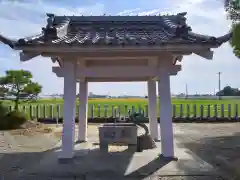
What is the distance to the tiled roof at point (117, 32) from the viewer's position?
21.2 ft

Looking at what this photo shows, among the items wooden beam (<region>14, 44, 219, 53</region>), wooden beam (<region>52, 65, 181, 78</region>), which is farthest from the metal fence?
wooden beam (<region>14, 44, 219, 53</region>)

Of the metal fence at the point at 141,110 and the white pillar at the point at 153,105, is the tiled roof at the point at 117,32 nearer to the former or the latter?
the white pillar at the point at 153,105

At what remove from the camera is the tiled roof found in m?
Answer: 6.46

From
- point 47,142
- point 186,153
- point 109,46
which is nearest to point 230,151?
point 186,153

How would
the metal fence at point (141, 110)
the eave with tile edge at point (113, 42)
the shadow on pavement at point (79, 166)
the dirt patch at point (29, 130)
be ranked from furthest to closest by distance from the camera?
the metal fence at point (141, 110) < the dirt patch at point (29, 130) < the eave with tile edge at point (113, 42) < the shadow on pavement at point (79, 166)

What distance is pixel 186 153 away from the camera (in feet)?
27.5

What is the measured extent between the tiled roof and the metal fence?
1004 centimetres

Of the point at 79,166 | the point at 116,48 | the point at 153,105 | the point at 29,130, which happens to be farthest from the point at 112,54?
the point at 29,130

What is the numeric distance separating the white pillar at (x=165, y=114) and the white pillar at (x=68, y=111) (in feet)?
6.16

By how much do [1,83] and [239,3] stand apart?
38.6 feet

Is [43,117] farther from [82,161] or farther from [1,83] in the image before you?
[82,161]

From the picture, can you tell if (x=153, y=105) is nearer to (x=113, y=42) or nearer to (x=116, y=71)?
(x=116, y=71)

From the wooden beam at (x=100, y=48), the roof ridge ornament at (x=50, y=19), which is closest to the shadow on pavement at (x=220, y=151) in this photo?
the wooden beam at (x=100, y=48)

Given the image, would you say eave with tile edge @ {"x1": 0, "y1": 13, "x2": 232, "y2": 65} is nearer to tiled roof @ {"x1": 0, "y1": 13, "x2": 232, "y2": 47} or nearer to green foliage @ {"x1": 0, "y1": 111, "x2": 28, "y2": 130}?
tiled roof @ {"x1": 0, "y1": 13, "x2": 232, "y2": 47}
